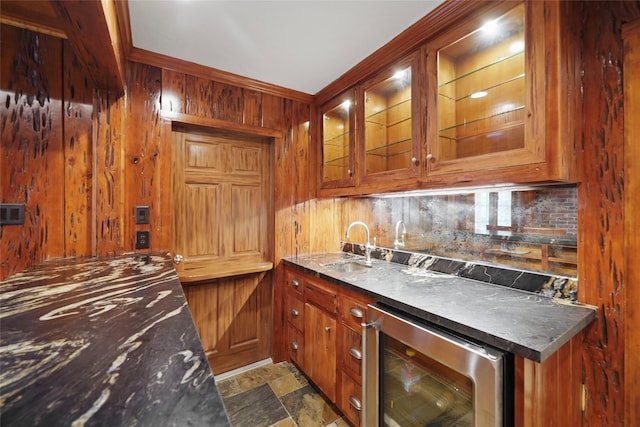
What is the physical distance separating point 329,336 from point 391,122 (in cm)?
152

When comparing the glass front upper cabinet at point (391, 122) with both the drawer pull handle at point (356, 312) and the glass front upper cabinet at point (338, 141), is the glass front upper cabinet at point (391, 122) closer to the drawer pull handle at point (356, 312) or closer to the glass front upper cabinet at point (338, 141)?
the glass front upper cabinet at point (338, 141)

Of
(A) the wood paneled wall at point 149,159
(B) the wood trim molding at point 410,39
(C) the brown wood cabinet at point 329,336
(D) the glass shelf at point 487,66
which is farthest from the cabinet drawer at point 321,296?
(B) the wood trim molding at point 410,39

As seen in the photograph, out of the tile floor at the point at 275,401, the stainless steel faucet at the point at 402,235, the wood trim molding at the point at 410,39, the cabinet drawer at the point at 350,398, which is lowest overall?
the tile floor at the point at 275,401

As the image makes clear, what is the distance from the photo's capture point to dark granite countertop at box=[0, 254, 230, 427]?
429 mm

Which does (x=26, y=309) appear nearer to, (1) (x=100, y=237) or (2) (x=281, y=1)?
(1) (x=100, y=237)

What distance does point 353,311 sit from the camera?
158 centimetres

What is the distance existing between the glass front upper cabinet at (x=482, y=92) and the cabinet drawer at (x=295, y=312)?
1.48 metres

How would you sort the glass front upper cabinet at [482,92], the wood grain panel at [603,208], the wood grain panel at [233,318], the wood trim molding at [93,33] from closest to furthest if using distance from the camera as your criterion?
the wood trim molding at [93,33] < the wood grain panel at [603,208] < the glass front upper cabinet at [482,92] < the wood grain panel at [233,318]

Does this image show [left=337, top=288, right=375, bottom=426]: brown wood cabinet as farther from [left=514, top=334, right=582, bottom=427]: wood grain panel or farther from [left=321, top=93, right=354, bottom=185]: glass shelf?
[left=321, top=93, right=354, bottom=185]: glass shelf

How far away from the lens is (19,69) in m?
1.47

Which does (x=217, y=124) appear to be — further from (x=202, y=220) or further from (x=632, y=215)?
(x=632, y=215)

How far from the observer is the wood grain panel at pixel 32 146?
4.66 feet

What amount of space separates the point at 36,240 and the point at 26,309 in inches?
39.1

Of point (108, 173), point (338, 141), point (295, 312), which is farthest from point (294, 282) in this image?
point (108, 173)
